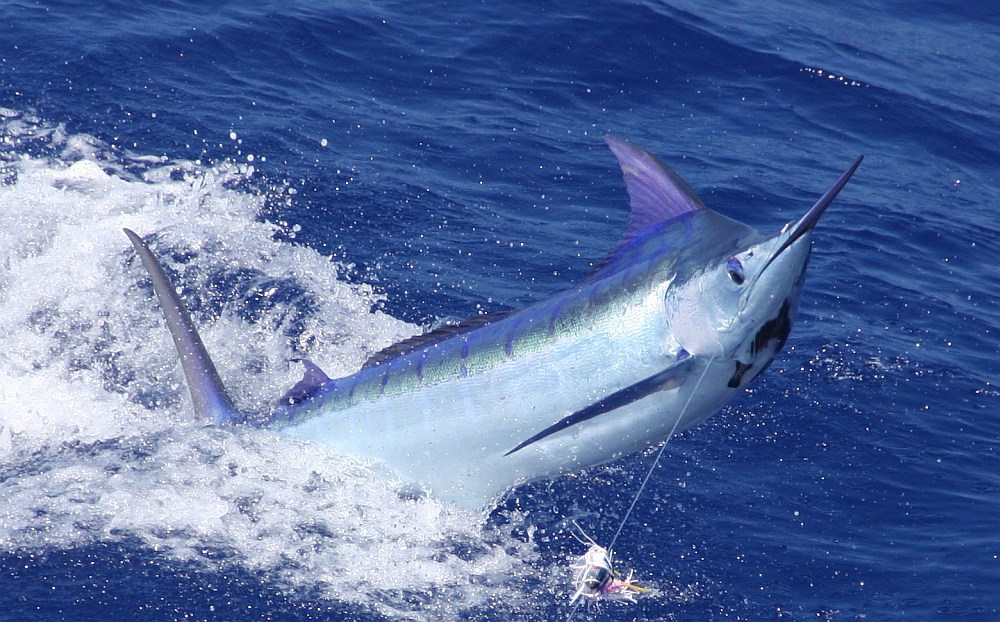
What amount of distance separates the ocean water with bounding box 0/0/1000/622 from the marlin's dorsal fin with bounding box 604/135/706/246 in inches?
59.1

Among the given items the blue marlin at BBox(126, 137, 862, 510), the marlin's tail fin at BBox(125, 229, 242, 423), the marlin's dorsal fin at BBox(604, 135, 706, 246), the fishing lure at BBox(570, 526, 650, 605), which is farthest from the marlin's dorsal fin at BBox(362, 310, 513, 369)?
the fishing lure at BBox(570, 526, 650, 605)

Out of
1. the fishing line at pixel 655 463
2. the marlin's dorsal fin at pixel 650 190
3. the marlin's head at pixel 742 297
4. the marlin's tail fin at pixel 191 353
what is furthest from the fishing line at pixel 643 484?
the marlin's tail fin at pixel 191 353

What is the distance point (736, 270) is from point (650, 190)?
72 cm

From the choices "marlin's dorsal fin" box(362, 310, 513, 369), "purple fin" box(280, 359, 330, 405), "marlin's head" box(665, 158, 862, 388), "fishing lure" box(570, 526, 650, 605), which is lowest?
"fishing lure" box(570, 526, 650, 605)

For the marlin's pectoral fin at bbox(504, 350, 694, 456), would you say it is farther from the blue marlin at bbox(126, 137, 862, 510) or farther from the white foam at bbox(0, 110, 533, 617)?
the white foam at bbox(0, 110, 533, 617)

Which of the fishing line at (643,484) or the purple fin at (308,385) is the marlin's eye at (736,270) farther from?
the purple fin at (308,385)

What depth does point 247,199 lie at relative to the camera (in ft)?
25.6

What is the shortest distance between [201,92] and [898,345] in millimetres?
5590

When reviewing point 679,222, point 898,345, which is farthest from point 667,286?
point 898,345

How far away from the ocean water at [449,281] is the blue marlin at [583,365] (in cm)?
24

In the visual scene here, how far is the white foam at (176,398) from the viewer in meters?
4.73

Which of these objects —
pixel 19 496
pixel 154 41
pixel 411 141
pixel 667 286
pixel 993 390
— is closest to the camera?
pixel 667 286

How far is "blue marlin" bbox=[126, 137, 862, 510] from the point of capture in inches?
152

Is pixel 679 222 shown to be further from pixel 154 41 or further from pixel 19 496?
pixel 154 41
